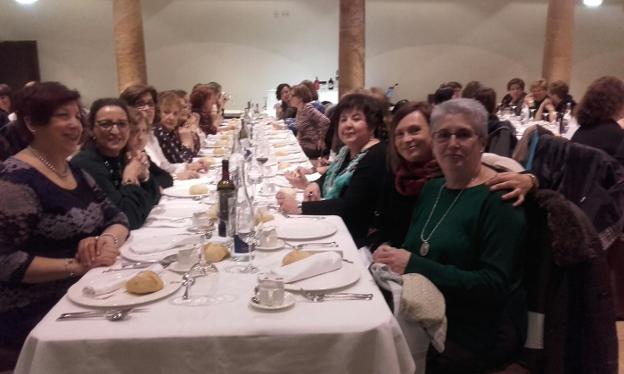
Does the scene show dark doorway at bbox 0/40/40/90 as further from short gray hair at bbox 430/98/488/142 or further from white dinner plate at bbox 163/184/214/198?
short gray hair at bbox 430/98/488/142

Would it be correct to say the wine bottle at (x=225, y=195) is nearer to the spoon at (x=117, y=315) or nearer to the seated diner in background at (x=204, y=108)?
the spoon at (x=117, y=315)

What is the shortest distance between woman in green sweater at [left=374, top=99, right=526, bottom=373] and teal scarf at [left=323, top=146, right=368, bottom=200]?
814mm

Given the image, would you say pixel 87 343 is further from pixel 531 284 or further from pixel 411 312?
pixel 531 284

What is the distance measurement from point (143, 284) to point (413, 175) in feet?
4.32

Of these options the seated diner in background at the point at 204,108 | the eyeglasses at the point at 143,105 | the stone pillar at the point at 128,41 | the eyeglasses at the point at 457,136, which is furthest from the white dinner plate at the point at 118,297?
the stone pillar at the point at 128,41

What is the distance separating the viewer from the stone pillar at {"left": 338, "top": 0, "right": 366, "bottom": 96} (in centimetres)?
961

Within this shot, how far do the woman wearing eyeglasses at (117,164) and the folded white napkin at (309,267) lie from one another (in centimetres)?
101

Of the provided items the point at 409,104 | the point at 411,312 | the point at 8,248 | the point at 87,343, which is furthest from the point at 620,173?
the point at 8,248

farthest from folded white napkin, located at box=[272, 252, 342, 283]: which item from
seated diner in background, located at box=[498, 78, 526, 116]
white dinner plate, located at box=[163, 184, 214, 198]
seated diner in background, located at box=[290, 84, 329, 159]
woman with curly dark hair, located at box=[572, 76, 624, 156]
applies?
seated diner in background, located at box=[498, 78, 526, 116]

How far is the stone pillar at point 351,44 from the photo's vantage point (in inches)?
378

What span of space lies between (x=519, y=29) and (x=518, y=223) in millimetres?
11802

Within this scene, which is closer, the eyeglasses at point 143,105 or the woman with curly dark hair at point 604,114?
the woman with curly dark hair at point 604,114

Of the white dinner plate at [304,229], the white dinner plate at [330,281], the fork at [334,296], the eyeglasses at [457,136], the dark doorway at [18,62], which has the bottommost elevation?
the fork at [334,296]

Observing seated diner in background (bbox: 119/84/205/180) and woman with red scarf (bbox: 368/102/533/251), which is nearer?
woman with red scarf (bbox: 368/102/533/251)
